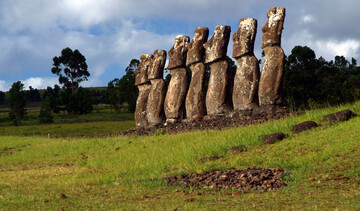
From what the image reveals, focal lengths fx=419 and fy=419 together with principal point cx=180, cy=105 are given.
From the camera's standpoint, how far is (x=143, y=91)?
20.6 meters

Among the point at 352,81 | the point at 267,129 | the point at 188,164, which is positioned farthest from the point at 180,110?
the point at 352,81

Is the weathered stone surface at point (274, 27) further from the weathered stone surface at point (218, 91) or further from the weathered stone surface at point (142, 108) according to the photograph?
the weathered stone surface at point (142, 108)

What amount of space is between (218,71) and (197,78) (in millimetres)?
1107

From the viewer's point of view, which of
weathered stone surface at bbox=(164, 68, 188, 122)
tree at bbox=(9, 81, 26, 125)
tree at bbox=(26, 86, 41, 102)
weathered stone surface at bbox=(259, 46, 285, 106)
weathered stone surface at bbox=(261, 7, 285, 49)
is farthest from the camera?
tree at bbox=(26, 86, 41, 102)

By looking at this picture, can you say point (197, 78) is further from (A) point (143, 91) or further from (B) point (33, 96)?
(B) point (33, 96)

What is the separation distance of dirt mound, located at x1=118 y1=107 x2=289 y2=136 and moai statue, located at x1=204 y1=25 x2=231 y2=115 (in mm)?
477

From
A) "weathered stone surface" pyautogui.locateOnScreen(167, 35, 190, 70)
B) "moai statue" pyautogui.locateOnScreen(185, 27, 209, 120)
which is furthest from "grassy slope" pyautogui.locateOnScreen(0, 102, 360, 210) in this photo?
"weathered stone surface" pyautogui.locateOnScreen(167, 35, 190, 70)

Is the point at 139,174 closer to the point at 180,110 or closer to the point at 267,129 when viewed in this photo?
the point at 267,129

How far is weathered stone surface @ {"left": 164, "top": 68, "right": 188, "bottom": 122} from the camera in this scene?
17828mm

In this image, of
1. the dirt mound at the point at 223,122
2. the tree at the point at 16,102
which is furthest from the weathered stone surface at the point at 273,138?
the tree at the point at 16,102

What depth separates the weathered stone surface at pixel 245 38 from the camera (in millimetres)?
15375

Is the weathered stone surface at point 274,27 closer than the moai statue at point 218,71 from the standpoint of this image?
Yes

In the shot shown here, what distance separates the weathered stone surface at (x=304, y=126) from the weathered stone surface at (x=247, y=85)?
168 inches

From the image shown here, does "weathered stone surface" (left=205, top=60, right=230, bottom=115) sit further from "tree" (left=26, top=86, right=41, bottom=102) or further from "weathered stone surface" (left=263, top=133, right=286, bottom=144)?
"tree" (left=26, top=86, right=41, bottom=102)
